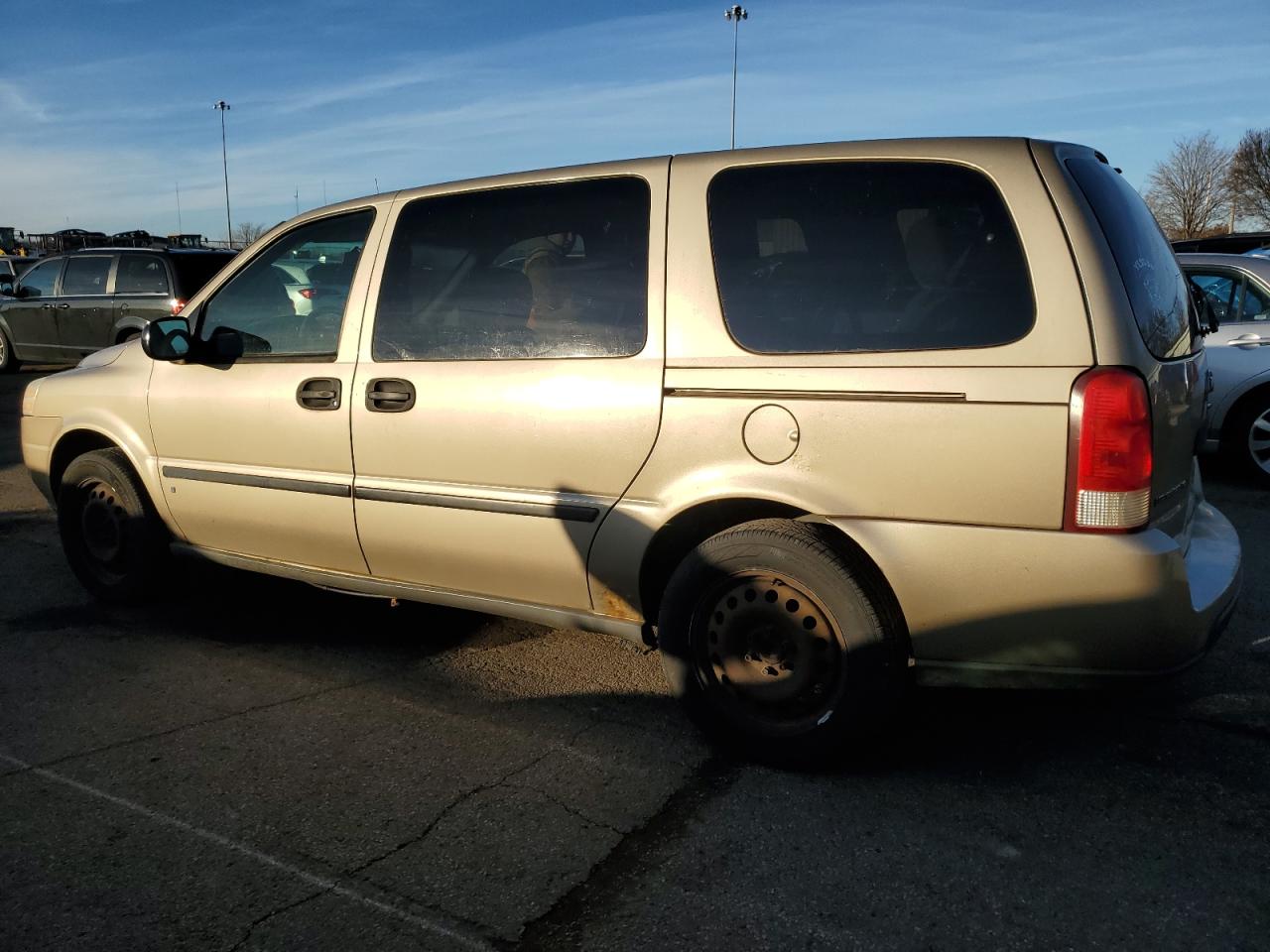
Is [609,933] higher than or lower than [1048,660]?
lower

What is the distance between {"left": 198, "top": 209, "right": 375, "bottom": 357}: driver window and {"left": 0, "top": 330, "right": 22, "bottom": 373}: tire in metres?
13.6

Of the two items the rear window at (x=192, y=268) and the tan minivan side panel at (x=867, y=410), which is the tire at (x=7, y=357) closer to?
the rear window at (x=192, y=268)

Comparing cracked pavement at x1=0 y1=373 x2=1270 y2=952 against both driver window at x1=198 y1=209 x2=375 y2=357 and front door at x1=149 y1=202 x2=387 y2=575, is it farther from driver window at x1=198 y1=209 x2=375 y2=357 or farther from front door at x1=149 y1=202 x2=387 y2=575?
driver window at x1=198 y1=209 x2=375 y2=357

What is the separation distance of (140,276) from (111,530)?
9400 mm

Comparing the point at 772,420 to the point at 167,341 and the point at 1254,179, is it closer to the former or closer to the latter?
the point at 167,341

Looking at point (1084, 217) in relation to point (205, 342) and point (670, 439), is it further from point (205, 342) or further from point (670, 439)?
point (205, 342)

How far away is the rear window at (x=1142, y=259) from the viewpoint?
9.76 feet

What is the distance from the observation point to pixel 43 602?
16.8 feet

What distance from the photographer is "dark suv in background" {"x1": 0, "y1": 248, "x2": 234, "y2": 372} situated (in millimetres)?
13016

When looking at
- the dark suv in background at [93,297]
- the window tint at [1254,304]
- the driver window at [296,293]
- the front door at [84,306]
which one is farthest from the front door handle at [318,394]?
the front door at [84,306]

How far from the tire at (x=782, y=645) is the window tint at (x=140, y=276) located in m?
11.4

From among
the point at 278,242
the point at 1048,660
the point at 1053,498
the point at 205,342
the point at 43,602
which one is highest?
the point at 278,242

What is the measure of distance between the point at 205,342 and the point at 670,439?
7.19ft

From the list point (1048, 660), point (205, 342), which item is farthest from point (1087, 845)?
point (205, 342)
